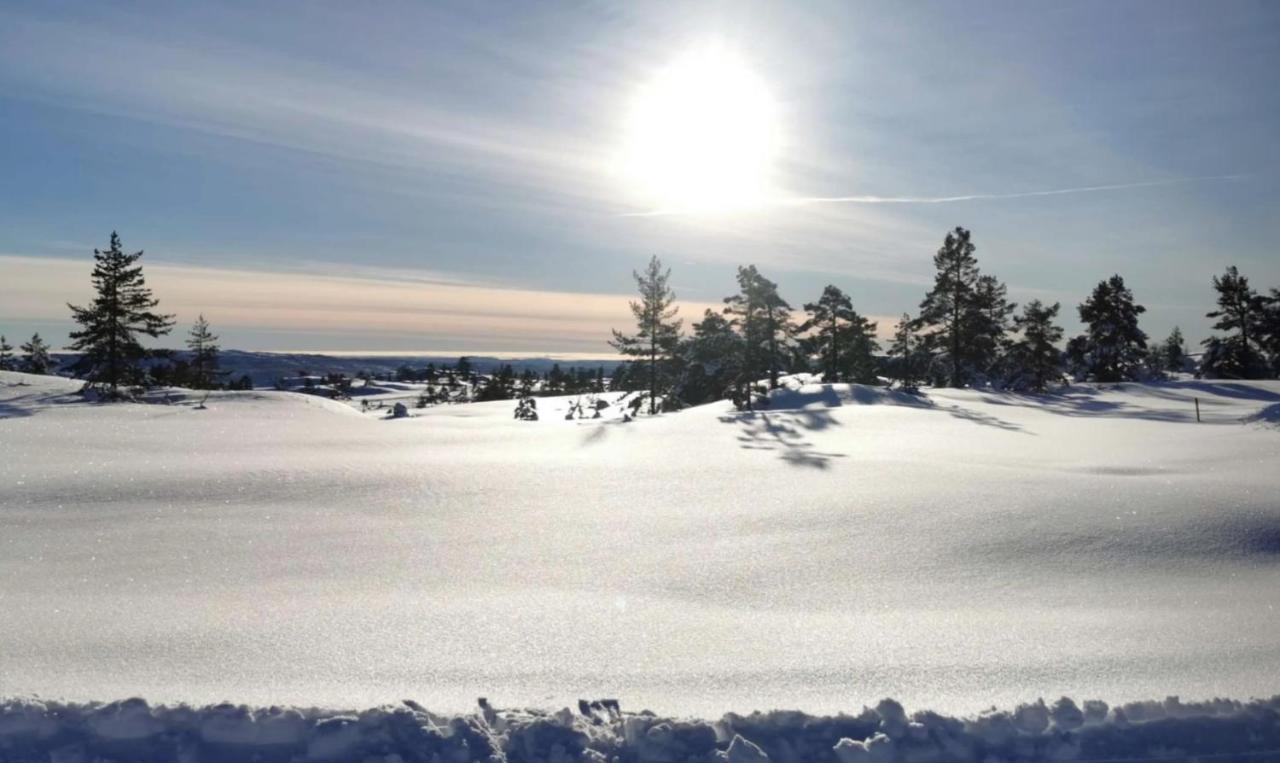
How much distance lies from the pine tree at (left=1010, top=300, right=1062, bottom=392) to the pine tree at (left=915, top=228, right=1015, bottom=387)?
10.1ft

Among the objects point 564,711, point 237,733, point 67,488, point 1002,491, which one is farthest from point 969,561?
point 67,488

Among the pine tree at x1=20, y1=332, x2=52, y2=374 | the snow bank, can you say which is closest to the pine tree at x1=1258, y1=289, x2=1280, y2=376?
the snow bank

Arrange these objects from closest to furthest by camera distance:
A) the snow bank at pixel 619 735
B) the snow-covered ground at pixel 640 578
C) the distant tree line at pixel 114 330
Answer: the snow bank at pixel 619 735 < the snow-covered ground at pixel 640 578 < the distant tree line at pixel 114 330

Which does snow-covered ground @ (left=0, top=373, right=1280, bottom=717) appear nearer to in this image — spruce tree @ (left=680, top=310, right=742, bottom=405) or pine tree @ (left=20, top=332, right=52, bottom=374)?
spruce tree @ (left=680, top=310, right=742, bottom=405)

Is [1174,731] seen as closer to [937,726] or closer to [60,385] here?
[937,726]

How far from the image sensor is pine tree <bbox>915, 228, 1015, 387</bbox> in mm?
39062

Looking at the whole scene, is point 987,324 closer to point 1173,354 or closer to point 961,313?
point 961,313

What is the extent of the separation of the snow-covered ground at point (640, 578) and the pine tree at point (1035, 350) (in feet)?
107

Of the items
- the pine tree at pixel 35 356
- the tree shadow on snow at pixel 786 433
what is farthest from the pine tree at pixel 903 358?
the pine tree at pixel 35 356

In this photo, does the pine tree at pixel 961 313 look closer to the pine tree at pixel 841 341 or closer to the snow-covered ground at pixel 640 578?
the pine tree at pixel 841 341

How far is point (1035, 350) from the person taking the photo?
4356 cm

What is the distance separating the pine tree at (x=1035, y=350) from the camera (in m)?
43.2

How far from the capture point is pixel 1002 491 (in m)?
9.34

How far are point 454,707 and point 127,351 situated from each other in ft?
106
